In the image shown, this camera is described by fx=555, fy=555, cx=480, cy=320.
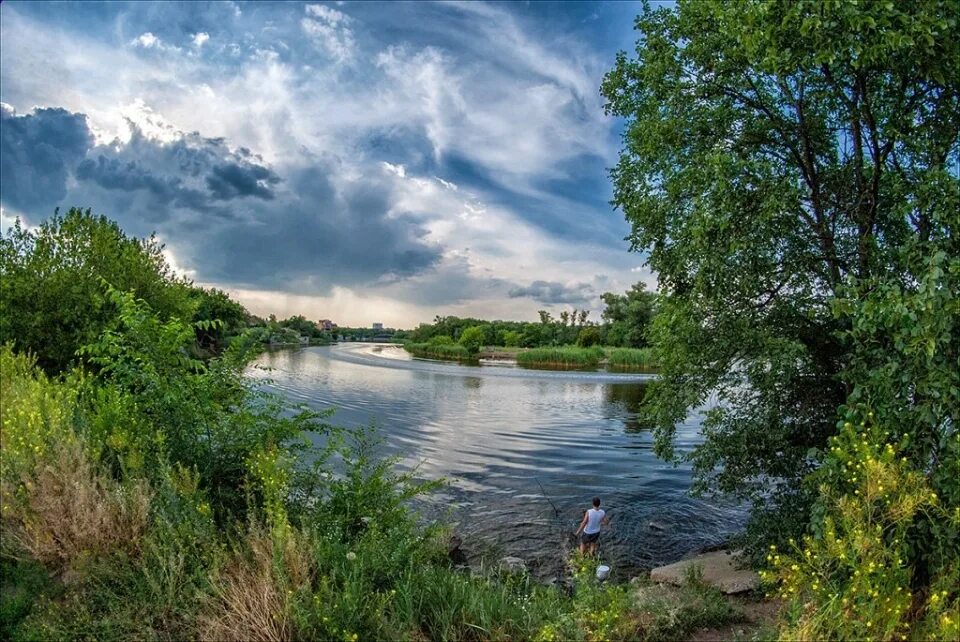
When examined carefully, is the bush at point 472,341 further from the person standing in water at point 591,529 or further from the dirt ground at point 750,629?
the dirt ground at point 750,629

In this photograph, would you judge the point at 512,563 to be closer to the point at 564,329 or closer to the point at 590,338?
the point at 590,338

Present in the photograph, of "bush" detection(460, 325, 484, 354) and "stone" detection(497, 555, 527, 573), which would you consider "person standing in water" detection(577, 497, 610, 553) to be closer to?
"stone" detection(497, 555, 527, 573)

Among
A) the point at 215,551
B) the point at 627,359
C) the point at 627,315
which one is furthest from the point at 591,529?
the point at 627,315

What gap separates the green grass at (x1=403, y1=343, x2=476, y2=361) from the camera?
94.5m

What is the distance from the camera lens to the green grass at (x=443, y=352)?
94.5 metres

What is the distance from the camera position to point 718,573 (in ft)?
33.0

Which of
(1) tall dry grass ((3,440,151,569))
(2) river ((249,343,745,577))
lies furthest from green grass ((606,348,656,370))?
(1) tall dry grass ((3,440,151,569))

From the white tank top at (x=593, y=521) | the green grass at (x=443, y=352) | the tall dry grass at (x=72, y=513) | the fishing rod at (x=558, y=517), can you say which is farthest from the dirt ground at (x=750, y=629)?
the green grass at (x=443, y=352)

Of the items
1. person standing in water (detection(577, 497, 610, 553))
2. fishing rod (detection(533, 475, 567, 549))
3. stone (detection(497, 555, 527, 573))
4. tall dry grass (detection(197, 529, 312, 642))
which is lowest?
fishing rod (detection(533, 475, 567, 549))

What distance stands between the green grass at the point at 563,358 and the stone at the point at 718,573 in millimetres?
58860

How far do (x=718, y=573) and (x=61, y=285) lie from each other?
2376 centimetres

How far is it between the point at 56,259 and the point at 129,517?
21.9 metres

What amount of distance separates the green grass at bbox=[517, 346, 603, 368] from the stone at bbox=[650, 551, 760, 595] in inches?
2317

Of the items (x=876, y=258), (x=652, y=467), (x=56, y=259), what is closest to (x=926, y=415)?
(x=876, y=258)
